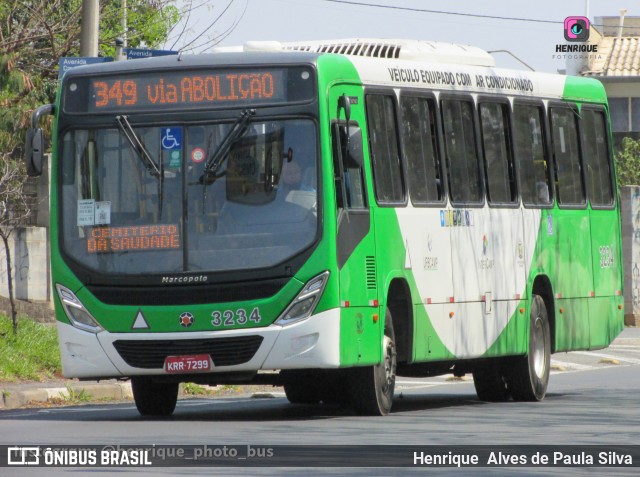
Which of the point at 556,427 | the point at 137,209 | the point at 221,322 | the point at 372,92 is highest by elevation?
the point at 372,92

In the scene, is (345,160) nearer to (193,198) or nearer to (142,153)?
(193,198)

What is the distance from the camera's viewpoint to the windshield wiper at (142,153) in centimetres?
1473

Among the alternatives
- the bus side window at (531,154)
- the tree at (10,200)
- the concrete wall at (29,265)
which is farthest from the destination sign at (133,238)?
the concrete wall at (29,265)

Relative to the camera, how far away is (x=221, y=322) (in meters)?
14.4

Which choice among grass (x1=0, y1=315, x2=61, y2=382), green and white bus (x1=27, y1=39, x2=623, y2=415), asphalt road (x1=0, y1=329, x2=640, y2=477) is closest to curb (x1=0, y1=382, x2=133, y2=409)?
asphalt road (x1=0, y1=329, x2=640, y2=477)

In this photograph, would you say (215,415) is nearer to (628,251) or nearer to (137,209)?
(137,209)

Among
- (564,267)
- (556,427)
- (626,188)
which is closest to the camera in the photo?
(556,427)

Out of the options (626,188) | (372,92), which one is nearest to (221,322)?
(372,92)

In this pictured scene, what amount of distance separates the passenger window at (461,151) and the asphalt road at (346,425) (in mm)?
2117

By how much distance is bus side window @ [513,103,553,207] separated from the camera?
18219 mm

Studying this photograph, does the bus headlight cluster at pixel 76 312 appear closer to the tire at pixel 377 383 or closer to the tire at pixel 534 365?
the tire at pixel 377 383

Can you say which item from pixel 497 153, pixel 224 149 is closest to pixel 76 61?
pixel 224 149

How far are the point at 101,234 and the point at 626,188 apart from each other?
898 inches

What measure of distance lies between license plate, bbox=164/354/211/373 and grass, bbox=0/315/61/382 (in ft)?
16.8
